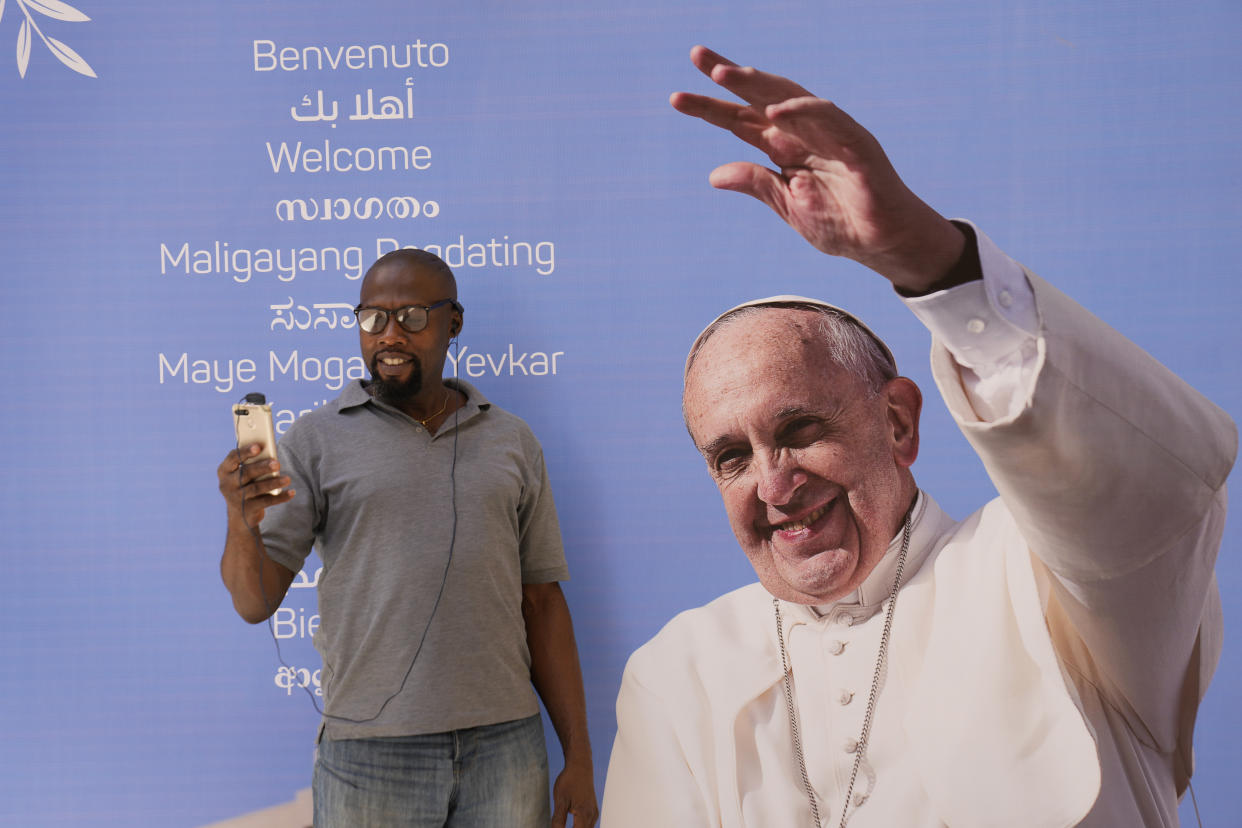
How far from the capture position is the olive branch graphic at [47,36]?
10.0ft

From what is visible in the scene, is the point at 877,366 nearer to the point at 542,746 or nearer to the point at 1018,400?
the point at 1018,400

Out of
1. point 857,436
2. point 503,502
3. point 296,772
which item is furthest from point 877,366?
point 296,772

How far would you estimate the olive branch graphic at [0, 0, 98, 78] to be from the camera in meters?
3.05

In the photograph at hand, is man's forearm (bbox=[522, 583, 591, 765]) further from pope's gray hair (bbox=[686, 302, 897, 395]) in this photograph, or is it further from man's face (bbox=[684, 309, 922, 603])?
pope's gray hair (bbox=[686, 302, 897, 395])

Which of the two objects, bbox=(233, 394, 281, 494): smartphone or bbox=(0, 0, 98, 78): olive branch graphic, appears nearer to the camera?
bbox=(233, 394, 281, 494): smartphone

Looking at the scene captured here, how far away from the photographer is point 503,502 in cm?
265

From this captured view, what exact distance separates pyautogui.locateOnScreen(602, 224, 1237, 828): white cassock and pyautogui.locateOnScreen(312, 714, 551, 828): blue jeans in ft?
1.00

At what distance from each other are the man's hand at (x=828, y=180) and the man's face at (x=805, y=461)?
662mm

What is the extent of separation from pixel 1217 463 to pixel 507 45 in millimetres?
2219

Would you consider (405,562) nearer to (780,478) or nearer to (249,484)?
(249,484)

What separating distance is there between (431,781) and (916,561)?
1.31m

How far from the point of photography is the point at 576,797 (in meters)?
2.64

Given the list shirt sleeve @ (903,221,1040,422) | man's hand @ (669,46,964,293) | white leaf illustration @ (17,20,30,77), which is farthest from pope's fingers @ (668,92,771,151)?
white leaf illustration @ (17,20,30,77)

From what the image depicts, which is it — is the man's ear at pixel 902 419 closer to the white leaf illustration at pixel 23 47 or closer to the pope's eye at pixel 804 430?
the pope's eye at pixel 804 430
